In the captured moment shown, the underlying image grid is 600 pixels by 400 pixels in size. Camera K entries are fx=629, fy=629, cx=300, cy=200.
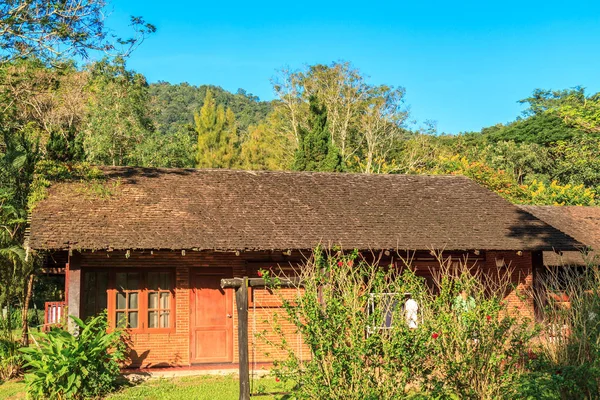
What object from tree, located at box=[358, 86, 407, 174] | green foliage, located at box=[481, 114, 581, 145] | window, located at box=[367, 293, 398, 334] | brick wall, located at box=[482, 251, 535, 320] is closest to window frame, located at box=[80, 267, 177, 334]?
window, located at box=[367, 293, 398, 334]

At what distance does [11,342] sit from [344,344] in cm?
784

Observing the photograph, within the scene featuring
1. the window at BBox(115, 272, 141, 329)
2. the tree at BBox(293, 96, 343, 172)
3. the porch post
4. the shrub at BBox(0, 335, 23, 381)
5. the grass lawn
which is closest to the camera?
the grass lawn

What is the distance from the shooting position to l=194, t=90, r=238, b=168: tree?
1756 inches

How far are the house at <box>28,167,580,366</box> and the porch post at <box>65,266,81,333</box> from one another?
20mm

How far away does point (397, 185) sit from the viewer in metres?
17.8

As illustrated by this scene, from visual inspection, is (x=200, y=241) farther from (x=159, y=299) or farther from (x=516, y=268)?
(x=516, y=268)

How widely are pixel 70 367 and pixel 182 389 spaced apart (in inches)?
82.5

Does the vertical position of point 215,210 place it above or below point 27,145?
below

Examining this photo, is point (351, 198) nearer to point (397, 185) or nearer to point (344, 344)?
point (397, 185)

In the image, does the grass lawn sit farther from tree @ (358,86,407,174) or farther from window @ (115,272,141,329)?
tree @ (358,86,407,174)

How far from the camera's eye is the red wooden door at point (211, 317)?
46.0ft

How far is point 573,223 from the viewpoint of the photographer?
70.1ft

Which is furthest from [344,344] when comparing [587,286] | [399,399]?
[587,286]

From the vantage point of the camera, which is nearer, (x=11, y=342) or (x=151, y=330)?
(x=11, y=342)
